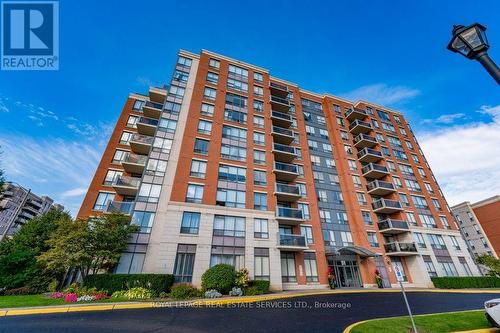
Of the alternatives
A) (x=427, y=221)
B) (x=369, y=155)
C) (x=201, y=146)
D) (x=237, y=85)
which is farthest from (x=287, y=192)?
(x=427, y=221)

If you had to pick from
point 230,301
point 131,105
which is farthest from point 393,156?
point 131,105

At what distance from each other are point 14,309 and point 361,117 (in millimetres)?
47713

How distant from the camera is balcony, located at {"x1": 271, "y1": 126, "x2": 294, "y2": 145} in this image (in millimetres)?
30161

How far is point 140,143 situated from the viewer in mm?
25531

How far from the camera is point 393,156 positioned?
36.9m

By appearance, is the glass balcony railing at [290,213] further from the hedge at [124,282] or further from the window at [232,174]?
the hedge at [124,282]

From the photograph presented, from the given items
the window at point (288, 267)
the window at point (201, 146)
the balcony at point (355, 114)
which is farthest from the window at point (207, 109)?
the balcony at point (355, 114)

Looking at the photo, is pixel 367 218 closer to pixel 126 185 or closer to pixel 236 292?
pixel 236 292

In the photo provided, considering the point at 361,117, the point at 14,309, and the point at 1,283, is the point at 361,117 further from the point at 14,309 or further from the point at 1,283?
the point at 1,283

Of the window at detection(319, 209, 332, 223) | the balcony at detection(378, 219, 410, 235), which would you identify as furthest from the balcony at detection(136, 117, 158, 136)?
the balcony at detection(378, 219, 410, 235)

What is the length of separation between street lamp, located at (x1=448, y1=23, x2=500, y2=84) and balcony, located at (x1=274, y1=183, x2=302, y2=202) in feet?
70.4

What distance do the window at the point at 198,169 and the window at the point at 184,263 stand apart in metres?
7.38

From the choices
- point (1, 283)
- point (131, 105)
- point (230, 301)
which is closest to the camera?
point (230, 301)

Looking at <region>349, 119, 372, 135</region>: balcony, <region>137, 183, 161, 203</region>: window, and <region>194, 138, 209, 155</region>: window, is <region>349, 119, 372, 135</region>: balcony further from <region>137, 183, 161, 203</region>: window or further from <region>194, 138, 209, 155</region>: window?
<region>137, 183, 161, 203</region>: window
